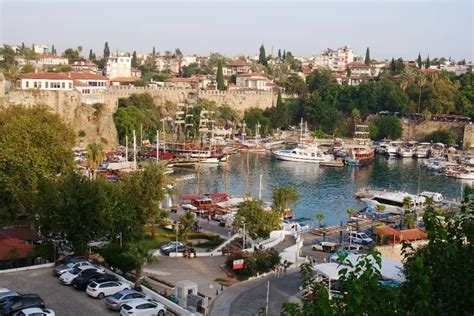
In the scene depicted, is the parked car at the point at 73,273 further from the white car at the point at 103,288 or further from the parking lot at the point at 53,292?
the white car at the point at 103,288

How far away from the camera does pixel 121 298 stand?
15.4 m

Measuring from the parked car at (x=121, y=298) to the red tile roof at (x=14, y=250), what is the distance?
5.42 m

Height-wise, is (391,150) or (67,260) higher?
(391,150)

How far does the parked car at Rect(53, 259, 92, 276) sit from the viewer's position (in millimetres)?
17938

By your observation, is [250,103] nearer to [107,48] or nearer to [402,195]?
[402,195]

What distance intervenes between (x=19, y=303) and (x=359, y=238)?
17499 millimetres

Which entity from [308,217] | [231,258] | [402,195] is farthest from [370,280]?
[402,195]

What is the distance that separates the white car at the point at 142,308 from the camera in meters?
14.6

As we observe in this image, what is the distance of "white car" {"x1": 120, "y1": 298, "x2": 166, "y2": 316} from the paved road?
1.95 metres

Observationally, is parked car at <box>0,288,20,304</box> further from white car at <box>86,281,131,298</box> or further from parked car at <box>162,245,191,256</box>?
parked car at <box>162,245,191,256</box>

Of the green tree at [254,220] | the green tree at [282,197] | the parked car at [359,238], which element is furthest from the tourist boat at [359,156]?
the green tree at [254,220]

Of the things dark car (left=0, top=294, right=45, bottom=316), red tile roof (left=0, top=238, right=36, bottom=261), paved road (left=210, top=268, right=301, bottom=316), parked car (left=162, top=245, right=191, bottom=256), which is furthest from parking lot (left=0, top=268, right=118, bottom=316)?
parked car (left=162, top=245, right=191, bottom=256)

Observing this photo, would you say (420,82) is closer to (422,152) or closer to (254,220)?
(422,152)

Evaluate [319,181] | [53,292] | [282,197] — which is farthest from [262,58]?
[53,292]
